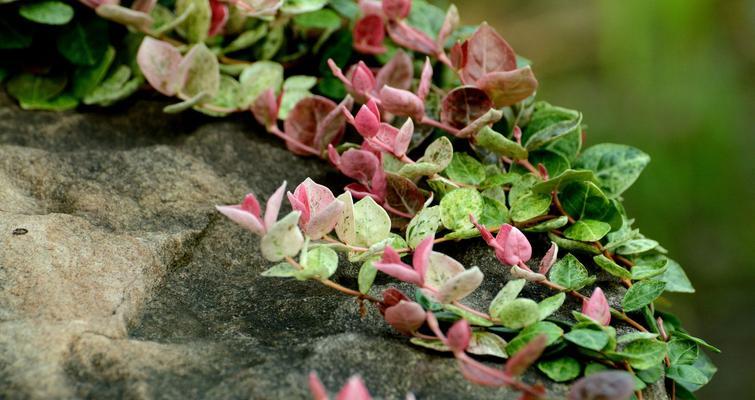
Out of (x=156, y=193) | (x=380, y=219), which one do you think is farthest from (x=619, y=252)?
(x=156, y=193)

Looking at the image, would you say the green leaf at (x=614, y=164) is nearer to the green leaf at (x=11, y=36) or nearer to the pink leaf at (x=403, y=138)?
the pink leaf at (x=403, y=138)

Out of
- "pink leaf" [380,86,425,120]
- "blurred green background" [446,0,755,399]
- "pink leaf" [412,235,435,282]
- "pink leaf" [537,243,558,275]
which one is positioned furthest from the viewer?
"blurred green background" [446,0,755,399]

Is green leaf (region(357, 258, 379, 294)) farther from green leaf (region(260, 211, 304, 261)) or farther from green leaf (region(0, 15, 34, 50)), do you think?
green leaf (region(0, 15, 34, 50))

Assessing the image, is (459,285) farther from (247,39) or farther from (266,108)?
(247,39)

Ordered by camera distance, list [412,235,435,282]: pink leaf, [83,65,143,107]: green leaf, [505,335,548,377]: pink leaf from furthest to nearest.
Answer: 1. [83,65,143,107]: green leaf
2. [412,235,435,282]: pink leaf
3. [505,335,548,377]: pink leaf

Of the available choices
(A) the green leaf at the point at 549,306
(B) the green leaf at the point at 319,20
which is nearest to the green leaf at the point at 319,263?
(A) the green leaf at the point at 549,306

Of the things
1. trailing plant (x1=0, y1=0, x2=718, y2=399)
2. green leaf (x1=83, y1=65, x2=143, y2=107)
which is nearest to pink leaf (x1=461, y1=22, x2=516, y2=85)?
trailing plant (x1=0, y1=0, x2=718, y2=399)

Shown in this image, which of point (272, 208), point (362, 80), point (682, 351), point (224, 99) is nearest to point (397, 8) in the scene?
point (362, 80)

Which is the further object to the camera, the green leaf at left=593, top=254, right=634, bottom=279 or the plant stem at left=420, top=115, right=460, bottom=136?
the plant stem at left=420, top=115, right=460, bottom=136
